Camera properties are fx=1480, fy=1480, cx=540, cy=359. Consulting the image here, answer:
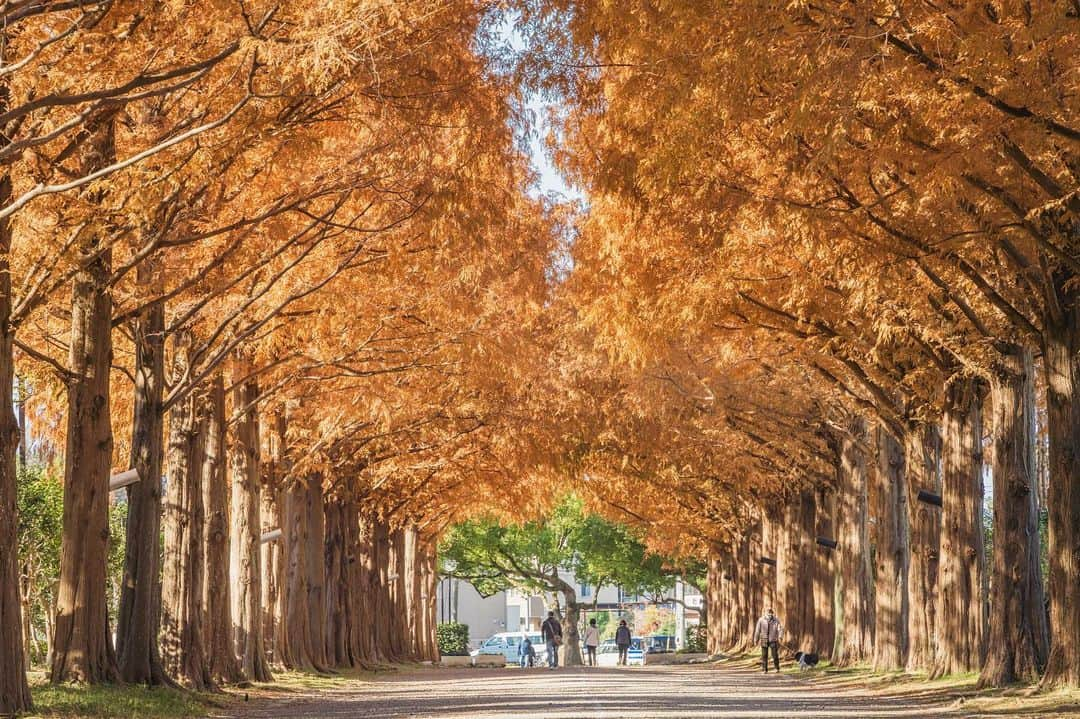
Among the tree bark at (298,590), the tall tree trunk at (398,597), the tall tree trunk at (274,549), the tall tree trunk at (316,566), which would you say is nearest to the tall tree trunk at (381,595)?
the tall tree trunk at (398,597)

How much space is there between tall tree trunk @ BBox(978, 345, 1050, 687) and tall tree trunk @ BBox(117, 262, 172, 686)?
33.1 feet

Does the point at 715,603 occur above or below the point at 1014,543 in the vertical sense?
below

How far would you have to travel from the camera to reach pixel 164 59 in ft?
42.0

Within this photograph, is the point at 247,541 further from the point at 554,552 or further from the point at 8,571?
the point at 554,552

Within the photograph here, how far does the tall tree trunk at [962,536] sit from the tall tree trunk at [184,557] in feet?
34.7

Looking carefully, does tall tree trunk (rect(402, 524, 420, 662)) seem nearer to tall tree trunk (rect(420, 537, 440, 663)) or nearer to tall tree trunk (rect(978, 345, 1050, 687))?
tall tree trunk (rect(420, 537, 440, 663))

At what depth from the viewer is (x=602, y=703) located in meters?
17.5

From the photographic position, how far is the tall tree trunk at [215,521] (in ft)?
71.3

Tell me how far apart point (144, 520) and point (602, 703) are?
596 cm

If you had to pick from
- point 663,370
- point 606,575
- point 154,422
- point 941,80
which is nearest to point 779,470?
point 663,370

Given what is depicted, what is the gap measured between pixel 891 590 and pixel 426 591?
127ft

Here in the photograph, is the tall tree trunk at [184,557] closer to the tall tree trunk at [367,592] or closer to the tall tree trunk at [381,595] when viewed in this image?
the tall tree trunk at [367,592]

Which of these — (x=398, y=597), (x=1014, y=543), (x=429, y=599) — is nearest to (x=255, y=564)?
(x=1014, y=543)

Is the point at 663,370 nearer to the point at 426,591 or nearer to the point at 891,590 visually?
the point at 891,590
